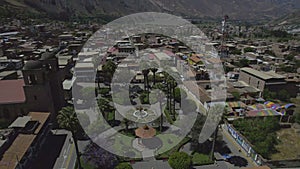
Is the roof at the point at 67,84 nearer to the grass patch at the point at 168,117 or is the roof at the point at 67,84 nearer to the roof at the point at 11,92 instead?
the roof at the point at 11,92

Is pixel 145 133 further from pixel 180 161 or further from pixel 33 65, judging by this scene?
pixel 33 65

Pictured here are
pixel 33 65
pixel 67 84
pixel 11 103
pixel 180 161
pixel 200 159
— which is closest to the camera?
pixel 180 161

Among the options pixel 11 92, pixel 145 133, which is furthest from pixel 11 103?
pixel 145 133

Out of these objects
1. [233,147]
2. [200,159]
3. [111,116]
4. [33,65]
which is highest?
[33,65]

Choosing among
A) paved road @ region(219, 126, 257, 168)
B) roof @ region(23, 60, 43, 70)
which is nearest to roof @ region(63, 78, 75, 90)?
roof @ region(23, 60, 43, 70)

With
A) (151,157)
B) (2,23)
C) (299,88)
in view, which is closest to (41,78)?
(151,157)

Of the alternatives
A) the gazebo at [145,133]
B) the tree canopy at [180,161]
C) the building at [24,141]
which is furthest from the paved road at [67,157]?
the tree canopy at [180,161]

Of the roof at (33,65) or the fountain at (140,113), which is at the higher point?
the roof at (33,65)
